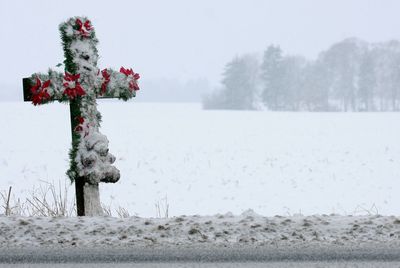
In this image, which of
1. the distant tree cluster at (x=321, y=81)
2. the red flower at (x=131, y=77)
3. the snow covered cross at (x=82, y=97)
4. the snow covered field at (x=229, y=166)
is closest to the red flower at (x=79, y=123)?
the snow covered cross at (x=82, y=97)

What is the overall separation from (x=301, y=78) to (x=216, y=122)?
49300 mm

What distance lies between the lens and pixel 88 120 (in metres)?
5.69

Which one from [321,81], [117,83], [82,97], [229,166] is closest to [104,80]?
[117,83]

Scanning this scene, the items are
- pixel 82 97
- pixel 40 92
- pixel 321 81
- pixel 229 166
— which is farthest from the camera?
pixel 321 81

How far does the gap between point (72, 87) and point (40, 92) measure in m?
0.31

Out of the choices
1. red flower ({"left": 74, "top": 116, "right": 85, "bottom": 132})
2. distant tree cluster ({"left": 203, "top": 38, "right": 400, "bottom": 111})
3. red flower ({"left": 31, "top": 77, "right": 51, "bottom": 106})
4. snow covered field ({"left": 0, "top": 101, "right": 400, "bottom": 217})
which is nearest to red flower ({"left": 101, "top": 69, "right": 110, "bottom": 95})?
red flower ({"left": 74, "top": 116, "right": 85, "bottom": 132})

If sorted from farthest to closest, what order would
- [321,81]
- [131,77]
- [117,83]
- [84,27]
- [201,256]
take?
[321,81] → [131,77] → [117,83] → [84,27] → [201,256]

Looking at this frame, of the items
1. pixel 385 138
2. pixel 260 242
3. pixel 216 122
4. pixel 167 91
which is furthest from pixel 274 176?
pixel 167 91

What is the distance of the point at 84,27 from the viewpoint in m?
5.79

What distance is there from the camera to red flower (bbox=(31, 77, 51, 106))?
5562 millimetres

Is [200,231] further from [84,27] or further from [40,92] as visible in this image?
[84,27]

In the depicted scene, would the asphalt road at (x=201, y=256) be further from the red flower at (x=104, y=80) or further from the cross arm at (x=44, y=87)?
the red flower at (x=104, y=80)

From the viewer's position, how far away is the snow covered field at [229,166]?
14953mm

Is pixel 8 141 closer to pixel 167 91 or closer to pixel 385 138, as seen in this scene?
pixel 385 138
